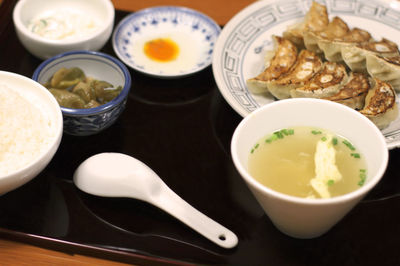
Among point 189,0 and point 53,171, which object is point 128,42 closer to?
point 189,0

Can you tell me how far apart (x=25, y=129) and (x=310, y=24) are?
1.48 meters

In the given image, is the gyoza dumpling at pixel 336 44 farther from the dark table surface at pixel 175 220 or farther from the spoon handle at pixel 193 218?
the spoon handle at pixel 193 218

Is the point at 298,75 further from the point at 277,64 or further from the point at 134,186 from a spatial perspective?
the point at 134,186

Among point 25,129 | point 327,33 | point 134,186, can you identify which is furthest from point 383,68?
point 25,129

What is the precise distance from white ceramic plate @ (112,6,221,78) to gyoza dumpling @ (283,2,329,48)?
0.42m

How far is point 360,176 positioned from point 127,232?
0.84 m

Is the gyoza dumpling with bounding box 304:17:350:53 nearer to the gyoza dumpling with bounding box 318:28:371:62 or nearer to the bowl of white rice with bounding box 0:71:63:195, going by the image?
the gyoza dumpling with bounding box 318:28:371:62

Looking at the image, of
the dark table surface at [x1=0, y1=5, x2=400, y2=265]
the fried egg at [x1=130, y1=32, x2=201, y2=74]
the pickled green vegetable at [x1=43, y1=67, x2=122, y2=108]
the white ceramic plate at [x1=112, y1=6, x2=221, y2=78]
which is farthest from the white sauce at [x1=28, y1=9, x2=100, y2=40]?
the dark table surface at [x1=0, y1=5, x2=400, y2=265]

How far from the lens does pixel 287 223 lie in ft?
5.59

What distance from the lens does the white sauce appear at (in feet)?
8.35

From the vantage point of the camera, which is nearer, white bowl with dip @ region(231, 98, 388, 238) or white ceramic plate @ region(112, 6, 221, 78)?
white bowl with dip @ region(231, 98, 388, 238)

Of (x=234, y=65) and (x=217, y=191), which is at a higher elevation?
(x=234, y=65)

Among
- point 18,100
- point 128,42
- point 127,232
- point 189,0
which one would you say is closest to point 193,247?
point 127,232

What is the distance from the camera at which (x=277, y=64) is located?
7.82ft
